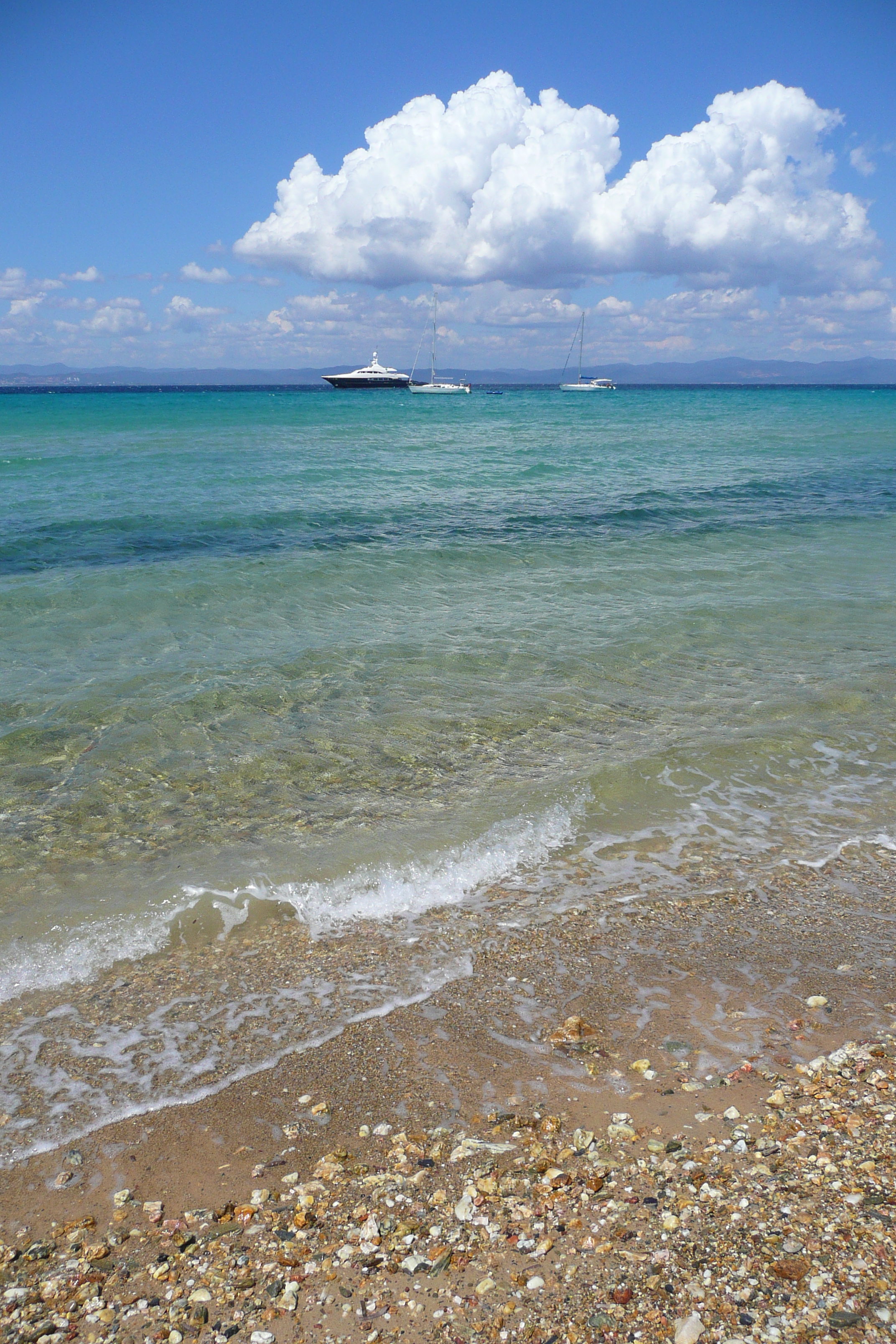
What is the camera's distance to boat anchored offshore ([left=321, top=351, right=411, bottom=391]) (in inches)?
6078

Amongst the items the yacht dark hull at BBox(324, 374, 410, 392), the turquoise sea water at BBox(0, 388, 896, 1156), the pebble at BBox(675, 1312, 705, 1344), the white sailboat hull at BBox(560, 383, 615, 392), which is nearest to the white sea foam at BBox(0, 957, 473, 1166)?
the turquoise sea water at BBox(0, 388, 896, 1156)

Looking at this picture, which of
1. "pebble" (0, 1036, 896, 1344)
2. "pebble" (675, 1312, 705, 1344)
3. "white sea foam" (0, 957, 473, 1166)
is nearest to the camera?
"pebble" (675, 1312, 705, 1344)

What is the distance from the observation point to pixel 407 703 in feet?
29.9

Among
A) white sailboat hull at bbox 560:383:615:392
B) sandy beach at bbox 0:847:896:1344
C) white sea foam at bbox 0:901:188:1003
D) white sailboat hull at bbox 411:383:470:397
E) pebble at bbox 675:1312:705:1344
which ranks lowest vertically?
white sea foam at bbox 0:901:188:1003

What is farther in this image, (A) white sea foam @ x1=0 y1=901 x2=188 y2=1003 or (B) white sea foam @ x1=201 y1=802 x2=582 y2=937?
(B) white sea foam @ x1=201 y1=802 x2=582 y2=937

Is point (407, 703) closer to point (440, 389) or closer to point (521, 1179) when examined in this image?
point (521, 1179)

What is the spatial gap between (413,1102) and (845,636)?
10.4 m

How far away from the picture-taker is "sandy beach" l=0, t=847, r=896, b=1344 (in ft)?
8.96

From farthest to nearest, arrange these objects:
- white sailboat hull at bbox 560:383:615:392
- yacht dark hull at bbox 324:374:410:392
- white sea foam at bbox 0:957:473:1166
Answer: white sailboat hull at bbox 560:383:615:392, yacht dark hull at bbox 324:374:410:392, white sea foam at bbox 0:957:473:1166

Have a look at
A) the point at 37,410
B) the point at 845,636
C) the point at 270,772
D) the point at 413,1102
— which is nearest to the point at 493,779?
the point at 270,772

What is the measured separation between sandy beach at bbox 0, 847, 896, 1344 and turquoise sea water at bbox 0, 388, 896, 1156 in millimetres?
1062

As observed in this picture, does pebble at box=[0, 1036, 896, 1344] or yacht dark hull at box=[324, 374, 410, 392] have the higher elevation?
yacht dark hull at box=[324, 374, 410, 392]

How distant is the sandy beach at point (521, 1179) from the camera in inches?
107

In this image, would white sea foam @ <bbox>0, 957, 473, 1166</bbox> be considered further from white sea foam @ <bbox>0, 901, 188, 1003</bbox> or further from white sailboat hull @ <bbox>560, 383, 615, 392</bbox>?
white sailboat hull @ <bbox>560, 383, 615, 392</bbox>
